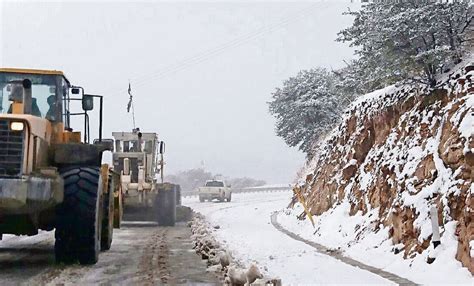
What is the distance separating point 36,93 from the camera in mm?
10031

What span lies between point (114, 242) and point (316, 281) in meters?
7.21

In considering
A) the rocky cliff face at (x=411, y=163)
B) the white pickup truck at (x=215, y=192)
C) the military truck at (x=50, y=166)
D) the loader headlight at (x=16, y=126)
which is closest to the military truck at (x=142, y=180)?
the rocky cliff face at (x=411, y=163)

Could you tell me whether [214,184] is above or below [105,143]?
below

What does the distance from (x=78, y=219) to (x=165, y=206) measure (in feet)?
40.5

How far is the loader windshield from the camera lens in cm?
952

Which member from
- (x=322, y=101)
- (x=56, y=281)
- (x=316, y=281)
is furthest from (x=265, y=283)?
(x=322, y=101)

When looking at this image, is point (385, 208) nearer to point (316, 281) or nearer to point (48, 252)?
point (316, 281)

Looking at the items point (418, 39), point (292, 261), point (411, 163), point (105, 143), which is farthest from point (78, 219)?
point (418, 39)

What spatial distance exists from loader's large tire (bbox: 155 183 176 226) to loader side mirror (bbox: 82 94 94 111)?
11.2 meters

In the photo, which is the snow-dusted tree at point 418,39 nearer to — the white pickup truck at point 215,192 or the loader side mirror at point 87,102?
the loader side mirror at point 87,102

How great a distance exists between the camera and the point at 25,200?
25.2ft

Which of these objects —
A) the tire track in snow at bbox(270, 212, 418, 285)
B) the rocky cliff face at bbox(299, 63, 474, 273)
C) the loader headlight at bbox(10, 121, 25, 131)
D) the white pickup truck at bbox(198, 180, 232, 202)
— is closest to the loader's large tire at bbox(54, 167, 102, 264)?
the loader headlight at bbox(10, 121, 25, 131)

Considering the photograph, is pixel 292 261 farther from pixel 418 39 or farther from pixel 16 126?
pixel 418 39

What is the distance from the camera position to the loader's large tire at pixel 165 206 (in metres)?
21.0
